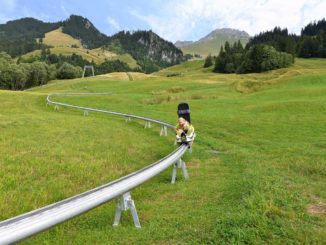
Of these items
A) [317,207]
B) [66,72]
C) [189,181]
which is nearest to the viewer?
[317,207]

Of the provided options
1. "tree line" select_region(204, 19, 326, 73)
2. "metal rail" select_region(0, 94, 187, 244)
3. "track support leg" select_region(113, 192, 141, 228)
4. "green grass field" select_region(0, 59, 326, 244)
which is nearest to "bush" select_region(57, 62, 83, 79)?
"tree line" select_region(204, 19, 326, 73)

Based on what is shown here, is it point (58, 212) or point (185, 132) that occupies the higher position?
point (58, 212)

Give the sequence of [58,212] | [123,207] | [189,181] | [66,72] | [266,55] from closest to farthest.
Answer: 1. [58,212]
2. [123,207]
3. [189,181]
4. [266,55]
5. [66,72]

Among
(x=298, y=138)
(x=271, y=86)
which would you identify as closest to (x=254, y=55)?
(x=271, y=86)

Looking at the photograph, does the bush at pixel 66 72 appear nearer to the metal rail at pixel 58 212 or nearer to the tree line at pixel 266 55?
the tree line at pixel 266 55

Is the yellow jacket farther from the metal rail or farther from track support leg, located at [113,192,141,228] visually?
track support leg, located at [113,192,141,228]

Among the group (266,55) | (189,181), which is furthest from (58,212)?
(266,55)

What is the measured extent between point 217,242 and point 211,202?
10.2 feet

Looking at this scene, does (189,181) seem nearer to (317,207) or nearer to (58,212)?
(317,207)

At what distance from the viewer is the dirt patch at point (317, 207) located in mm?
8413

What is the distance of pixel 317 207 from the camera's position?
8867mm

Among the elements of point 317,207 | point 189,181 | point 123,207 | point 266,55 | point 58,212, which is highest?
point 266,55

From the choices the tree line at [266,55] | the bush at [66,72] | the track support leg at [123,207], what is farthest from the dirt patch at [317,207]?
the bush at [66,72]

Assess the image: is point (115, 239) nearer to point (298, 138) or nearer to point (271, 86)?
point (298, 138)
